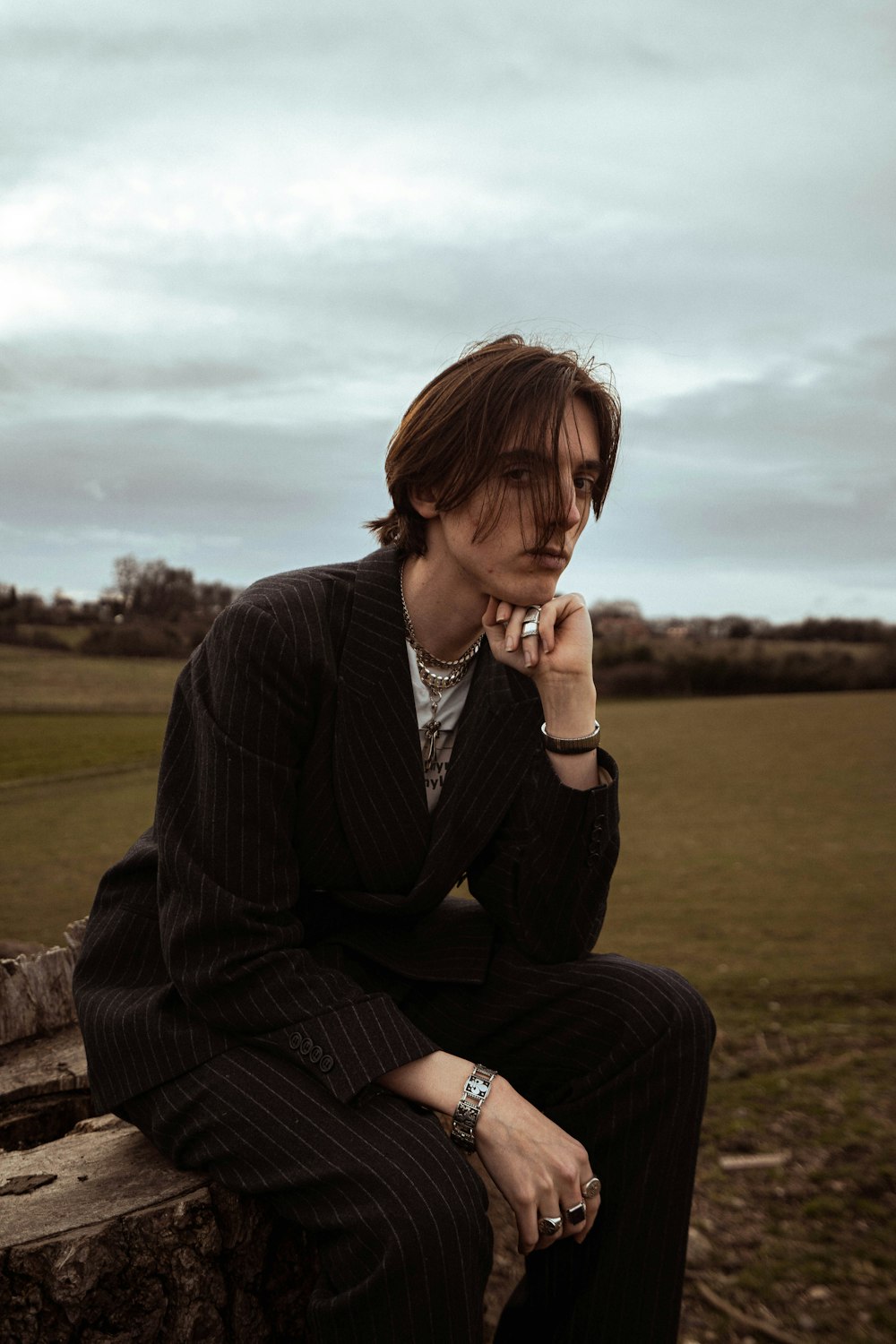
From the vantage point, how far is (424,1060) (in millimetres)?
1636

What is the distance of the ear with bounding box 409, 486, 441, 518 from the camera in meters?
1.95

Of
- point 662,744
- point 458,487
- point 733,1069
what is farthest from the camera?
point 662,744

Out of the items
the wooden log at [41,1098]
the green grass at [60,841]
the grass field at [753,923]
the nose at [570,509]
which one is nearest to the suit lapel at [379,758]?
the nose at [570,509]

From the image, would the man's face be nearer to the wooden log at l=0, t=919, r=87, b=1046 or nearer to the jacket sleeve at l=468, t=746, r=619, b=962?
the jacket sleeve at l=468, t=746, r=619, b=962

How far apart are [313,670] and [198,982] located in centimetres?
54

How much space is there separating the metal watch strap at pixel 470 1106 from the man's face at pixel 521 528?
84cm

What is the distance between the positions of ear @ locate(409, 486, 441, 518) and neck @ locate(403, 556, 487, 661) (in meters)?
0.09

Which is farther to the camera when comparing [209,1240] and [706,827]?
[706,827]

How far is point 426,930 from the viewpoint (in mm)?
1955

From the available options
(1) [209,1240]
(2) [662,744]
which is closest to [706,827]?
(2) [662,744]

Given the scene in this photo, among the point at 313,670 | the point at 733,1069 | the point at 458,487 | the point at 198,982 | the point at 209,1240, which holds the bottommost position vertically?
the point at 733,1069

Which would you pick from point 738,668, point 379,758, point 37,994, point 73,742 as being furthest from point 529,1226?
point 738,668

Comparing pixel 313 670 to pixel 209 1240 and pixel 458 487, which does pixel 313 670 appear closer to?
pixel 458 487

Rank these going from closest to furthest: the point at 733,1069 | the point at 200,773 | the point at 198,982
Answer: the point at 198,982 → the point at 200,773 → the point at 733,1069
